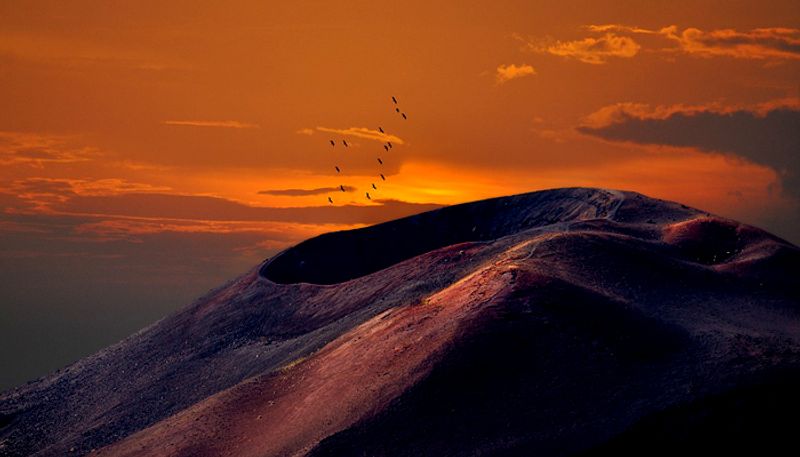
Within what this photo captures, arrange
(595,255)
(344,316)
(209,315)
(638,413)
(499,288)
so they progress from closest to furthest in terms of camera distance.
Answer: (638,413) < (499,288) < (595,255) < (344,316) < (209,315)

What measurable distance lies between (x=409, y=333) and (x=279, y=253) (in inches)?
994

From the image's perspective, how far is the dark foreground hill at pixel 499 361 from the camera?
19406 millimetres

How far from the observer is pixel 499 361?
2111 cm

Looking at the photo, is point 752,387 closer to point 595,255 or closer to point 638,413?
point 638,413

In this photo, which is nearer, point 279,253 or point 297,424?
point 297,424

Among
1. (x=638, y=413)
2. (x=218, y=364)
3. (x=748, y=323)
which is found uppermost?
(x=748, y=323)

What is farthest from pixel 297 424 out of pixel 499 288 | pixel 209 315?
pixel 209 315

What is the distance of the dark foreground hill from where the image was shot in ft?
63.7

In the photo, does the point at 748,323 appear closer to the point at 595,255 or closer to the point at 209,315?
the point at 595,255

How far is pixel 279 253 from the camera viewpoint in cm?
4838

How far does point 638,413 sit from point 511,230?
28.2m

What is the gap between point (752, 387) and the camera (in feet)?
65.2

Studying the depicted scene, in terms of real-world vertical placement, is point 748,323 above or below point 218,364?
above

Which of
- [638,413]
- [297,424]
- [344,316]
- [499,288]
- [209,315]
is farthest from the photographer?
[209,315]
